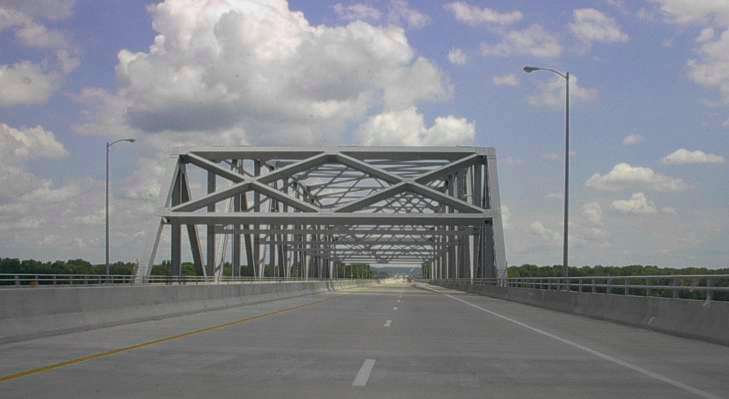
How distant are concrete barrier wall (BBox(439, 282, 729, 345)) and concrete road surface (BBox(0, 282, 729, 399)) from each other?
40 centimetres

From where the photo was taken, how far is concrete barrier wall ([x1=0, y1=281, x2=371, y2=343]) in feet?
46.3

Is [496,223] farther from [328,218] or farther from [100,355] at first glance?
[100,355]

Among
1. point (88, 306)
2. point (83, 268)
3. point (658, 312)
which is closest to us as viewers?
point (88, 306)

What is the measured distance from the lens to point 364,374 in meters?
10.0

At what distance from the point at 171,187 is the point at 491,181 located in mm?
21597

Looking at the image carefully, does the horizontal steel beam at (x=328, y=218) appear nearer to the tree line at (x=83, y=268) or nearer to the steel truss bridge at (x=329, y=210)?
the steel truss bridge at (x=329, y=210)

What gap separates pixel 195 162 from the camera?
194 ft

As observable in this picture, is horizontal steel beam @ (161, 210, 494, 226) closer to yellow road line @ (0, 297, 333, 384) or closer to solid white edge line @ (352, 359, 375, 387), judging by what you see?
yellow road line @ (0, 297, 333, 384)

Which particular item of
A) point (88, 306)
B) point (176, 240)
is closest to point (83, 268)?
point (176, 240)

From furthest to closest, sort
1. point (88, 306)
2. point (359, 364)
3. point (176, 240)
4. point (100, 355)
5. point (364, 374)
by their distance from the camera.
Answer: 1. point (176, 240)
2. point (88, 306)
3. point (100, 355)
4. point (359, 364)
5. point (364, 374)

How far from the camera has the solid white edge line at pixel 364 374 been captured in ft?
30.3

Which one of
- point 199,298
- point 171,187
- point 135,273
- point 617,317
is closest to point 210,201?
point 171,187

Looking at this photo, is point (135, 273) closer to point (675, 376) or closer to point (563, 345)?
point (563, 345)

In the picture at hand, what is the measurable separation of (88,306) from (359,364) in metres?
8.28
